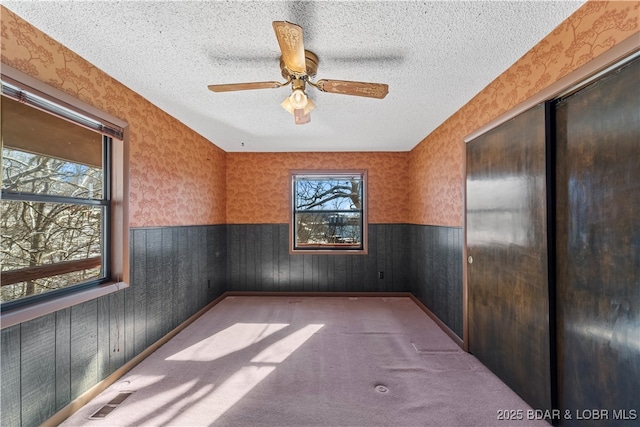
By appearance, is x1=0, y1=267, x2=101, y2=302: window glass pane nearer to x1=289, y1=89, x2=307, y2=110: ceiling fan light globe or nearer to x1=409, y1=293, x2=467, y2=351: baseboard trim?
x1=289, y1=89, x2=307, y2=110: ceiling fan light globe

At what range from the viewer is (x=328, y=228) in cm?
433

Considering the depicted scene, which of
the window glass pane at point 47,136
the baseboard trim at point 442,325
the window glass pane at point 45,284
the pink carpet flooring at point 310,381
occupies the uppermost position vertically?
the window glass pane at point 47,136

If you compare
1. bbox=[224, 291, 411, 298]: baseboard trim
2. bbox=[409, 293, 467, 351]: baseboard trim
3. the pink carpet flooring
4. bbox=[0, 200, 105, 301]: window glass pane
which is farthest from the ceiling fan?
bbox=[224, 291, 411, 298]: baseboard trim

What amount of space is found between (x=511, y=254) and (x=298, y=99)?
1.90 meters

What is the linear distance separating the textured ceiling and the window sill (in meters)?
1.64

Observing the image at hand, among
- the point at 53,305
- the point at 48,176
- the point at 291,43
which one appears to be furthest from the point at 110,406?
the point at 291,43

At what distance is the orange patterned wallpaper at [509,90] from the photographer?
1189 mm

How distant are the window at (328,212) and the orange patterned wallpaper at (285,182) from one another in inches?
8.5

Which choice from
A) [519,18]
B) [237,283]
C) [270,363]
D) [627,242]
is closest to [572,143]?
[627,242]

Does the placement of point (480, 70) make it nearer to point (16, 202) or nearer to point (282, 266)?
point (16, 202)

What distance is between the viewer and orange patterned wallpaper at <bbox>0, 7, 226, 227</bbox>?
1438 mm

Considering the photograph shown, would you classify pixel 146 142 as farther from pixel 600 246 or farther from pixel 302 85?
pixel 600 246

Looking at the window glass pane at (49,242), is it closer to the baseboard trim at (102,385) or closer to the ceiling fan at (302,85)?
the baseboard trim at (102,385)

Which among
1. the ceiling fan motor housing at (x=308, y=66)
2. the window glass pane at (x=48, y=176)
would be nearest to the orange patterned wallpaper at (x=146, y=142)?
the window glass pane at (x=48, y=176)
